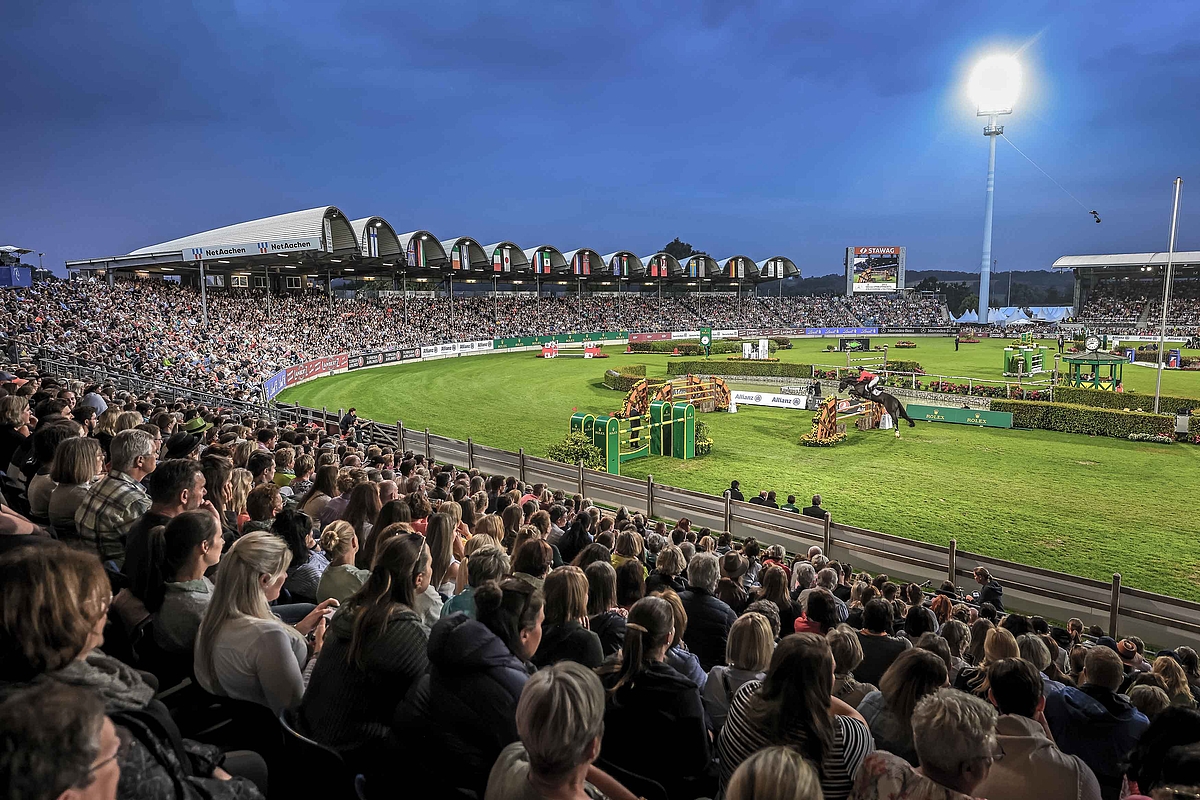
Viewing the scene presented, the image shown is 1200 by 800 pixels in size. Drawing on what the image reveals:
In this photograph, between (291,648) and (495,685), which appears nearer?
(495,685)

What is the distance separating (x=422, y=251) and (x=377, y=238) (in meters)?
7.08

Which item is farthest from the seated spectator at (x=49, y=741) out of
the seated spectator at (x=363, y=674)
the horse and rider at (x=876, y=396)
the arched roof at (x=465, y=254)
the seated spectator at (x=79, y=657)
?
the arched roof at (x=465, y=254)

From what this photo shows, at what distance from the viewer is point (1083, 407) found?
2541 centimetres

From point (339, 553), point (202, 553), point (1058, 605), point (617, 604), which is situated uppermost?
point (202, 553)

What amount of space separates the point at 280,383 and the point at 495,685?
34007mm

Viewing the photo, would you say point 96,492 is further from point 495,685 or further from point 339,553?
point 495,685

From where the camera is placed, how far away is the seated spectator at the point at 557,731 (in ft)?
7.20

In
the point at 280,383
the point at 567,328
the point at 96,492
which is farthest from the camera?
the point at 567,328

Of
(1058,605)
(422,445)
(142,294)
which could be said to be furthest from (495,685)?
(142,294)

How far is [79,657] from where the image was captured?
7.59 ft

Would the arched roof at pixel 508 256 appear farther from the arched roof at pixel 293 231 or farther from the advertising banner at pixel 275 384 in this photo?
the advertising banner at pixel 275 384

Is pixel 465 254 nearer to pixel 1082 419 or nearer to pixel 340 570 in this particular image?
pixel 1082 419

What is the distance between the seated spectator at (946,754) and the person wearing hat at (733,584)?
4.11 meters

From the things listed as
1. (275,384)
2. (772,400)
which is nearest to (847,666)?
(772,400)
